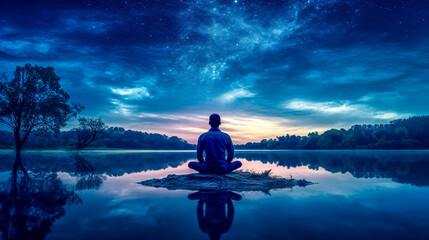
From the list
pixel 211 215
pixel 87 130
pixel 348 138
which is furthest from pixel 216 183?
pixel 348 138

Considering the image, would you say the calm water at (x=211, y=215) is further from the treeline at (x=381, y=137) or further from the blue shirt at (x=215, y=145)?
the treeline at (x=381, y=137)

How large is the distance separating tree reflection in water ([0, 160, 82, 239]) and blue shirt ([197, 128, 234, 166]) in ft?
13.1

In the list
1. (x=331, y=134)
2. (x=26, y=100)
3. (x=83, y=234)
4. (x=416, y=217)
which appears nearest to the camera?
(x=83, y=234)

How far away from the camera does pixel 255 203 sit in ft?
15.1

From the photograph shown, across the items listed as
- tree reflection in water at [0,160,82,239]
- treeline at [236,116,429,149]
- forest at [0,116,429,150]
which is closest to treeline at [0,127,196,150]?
forest at [0,116,429,150]

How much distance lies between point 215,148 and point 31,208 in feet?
16.2

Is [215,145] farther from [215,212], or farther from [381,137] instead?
[381,137]

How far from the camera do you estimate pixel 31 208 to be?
392 centimetres

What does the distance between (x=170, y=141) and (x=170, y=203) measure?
107 metres

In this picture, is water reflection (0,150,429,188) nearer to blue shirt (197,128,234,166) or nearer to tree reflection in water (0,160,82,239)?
tree reflection in water (0,160,82,239)

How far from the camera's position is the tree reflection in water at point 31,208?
289 cm

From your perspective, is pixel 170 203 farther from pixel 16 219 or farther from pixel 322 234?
pixel 322 234

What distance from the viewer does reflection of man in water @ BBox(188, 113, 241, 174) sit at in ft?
23.9

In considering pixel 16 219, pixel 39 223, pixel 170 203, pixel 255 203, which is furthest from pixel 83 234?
pixel 255 203
